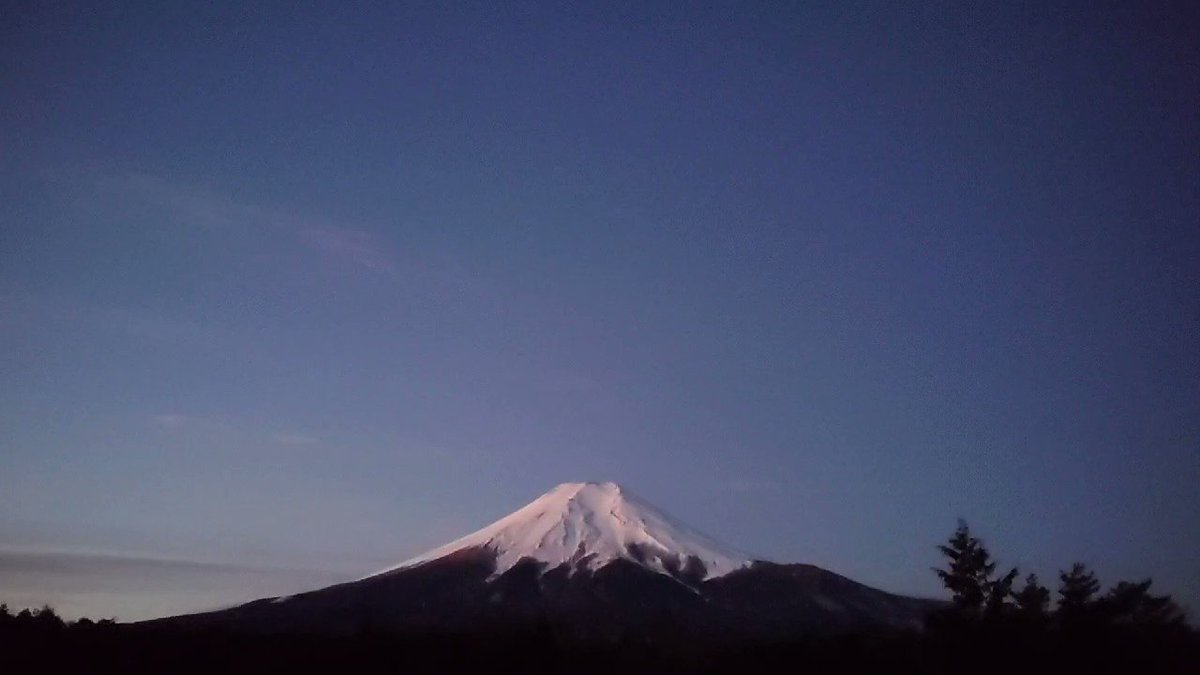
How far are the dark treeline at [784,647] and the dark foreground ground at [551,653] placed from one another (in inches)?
3.2

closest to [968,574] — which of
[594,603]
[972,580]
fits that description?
[972,580]

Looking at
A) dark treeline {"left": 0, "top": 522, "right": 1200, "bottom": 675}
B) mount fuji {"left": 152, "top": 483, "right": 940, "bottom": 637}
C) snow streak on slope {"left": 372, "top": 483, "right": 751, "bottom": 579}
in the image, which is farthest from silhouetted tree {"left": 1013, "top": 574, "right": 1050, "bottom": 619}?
snow streak on slope {"left": 372, "top": 483, "right": 751, "bottom": 579}

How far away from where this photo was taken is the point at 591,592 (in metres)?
114

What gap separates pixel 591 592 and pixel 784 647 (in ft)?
177

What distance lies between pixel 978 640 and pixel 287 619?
77.0 m

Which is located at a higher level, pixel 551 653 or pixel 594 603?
pixel 594 603

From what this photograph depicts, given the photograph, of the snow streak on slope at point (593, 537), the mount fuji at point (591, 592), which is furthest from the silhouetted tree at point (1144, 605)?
the snow streak on slope at point (593, 537)

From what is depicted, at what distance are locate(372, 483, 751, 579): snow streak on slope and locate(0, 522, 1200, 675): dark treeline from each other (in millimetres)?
50426

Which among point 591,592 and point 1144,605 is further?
point 591,592

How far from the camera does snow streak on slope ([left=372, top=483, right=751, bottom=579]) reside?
128 metres

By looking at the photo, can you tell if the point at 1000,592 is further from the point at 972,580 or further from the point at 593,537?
the point at 593,537

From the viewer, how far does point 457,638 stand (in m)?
65.2

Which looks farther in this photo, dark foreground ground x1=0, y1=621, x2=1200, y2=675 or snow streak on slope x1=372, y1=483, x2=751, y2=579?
snow streak on slope x1=372, y1=483, x2=751, y2=579

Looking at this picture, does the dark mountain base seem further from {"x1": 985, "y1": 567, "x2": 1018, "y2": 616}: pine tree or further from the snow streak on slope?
Result: {"x1": 985, "y1": 567, "x2": 1018, "y2": 616}: pine tree
